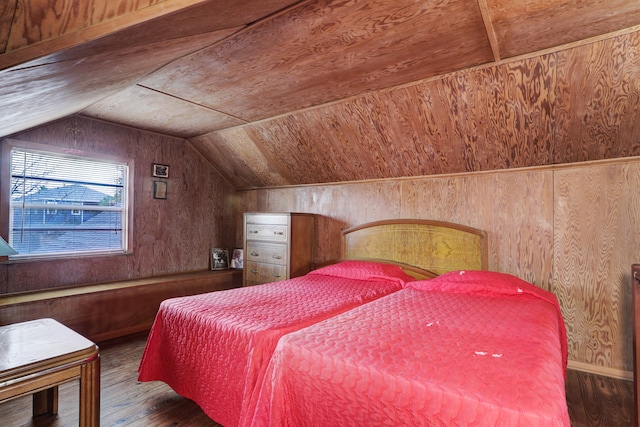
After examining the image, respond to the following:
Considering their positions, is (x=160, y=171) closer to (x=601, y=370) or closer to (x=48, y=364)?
(x=48, y=364)

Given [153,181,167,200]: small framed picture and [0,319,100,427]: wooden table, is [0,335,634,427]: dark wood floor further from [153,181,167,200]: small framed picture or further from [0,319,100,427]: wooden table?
[153,181,167,200]: small framed picture

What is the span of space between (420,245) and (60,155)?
3.71 meters

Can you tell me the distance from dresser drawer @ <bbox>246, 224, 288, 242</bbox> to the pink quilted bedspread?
6.52 feet

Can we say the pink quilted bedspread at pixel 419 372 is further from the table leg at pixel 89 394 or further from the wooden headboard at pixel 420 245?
the wooden headboard at pixel 420 245

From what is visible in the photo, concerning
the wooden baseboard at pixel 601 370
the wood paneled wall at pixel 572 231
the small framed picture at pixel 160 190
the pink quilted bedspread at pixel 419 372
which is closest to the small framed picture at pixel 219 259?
the small framed picture at pixel 160 190

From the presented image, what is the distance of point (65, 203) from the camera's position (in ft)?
11.0

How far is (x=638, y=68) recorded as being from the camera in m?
2.01

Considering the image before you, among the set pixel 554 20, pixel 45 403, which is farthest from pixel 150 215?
pixel 554 20

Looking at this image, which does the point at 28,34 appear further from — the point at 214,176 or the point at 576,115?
the point at 214,176

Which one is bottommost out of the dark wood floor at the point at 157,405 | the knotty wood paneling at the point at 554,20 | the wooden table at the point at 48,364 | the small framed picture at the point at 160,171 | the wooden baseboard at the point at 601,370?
the dark wood floor at the point at 157,405

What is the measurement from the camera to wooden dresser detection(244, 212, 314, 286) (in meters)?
3.83

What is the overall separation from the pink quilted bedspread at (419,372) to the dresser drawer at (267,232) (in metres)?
1.99

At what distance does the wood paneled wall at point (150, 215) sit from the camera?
10.5ft

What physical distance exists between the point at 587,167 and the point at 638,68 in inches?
33.2
